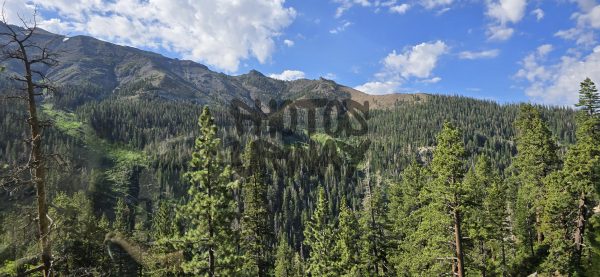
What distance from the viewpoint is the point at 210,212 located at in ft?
72.8

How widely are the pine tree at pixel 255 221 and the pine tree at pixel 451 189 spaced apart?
14.3m

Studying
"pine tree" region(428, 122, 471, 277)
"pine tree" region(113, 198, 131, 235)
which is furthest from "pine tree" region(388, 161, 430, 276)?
"pine tree" region(113, 198, 131, 235)

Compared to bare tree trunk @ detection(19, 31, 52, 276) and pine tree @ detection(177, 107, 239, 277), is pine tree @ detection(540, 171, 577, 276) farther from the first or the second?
bare tree trunk @ detection(19, 31, 52, 276)

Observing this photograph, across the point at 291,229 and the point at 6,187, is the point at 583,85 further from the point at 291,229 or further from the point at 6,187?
the point at 291,229

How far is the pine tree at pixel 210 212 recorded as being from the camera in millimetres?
22266

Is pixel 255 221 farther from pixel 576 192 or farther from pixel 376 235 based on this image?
pixel 576 192

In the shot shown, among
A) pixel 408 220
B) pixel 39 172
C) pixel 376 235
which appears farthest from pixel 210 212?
pixel 408 220

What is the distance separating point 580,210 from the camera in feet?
112

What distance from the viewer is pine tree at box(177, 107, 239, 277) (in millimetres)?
22266

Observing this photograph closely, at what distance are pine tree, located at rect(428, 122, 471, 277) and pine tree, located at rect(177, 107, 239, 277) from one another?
13.3 metres

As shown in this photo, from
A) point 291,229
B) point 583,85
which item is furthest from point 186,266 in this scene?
point 291,229

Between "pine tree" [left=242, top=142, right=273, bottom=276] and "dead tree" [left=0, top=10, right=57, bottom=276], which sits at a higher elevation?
"dead tree" [left=0, top=10, right=57, bottom=276]

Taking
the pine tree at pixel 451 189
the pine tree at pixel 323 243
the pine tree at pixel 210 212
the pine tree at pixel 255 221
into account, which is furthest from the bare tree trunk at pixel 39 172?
the pine tree at pixel 323 243

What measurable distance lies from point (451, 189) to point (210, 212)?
1503cm
